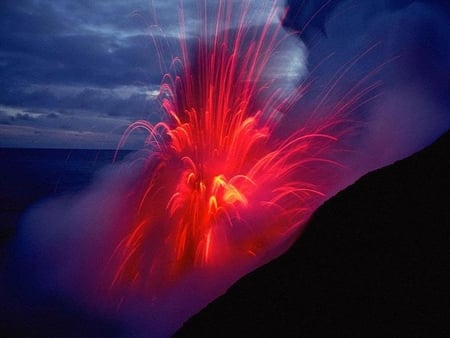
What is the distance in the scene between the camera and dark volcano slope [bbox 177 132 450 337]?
4023 mm

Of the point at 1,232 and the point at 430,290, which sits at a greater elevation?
the point at 1,232

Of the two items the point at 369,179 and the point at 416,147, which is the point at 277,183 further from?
the point at 369,179

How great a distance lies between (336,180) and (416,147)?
Answer: 13.7 feet

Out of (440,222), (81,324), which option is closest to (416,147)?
(440,222)

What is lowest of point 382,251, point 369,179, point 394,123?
point 382,251

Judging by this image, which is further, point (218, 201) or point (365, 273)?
point (218, 201)

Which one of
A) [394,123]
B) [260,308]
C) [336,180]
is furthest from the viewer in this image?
[336,180]

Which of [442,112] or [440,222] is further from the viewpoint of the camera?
[442,112]

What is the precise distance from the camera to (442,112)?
Result: 13.1 metres

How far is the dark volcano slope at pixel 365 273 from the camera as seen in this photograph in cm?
402

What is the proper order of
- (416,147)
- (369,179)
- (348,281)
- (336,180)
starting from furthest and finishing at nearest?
(336,180) < (416,147) < (369,179) < (348,281)

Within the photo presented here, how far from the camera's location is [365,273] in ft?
15.1

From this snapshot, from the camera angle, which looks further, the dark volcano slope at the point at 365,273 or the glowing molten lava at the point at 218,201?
the glowing molten lava at the point at 218,201

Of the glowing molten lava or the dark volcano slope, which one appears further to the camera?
the glowing molten lava
